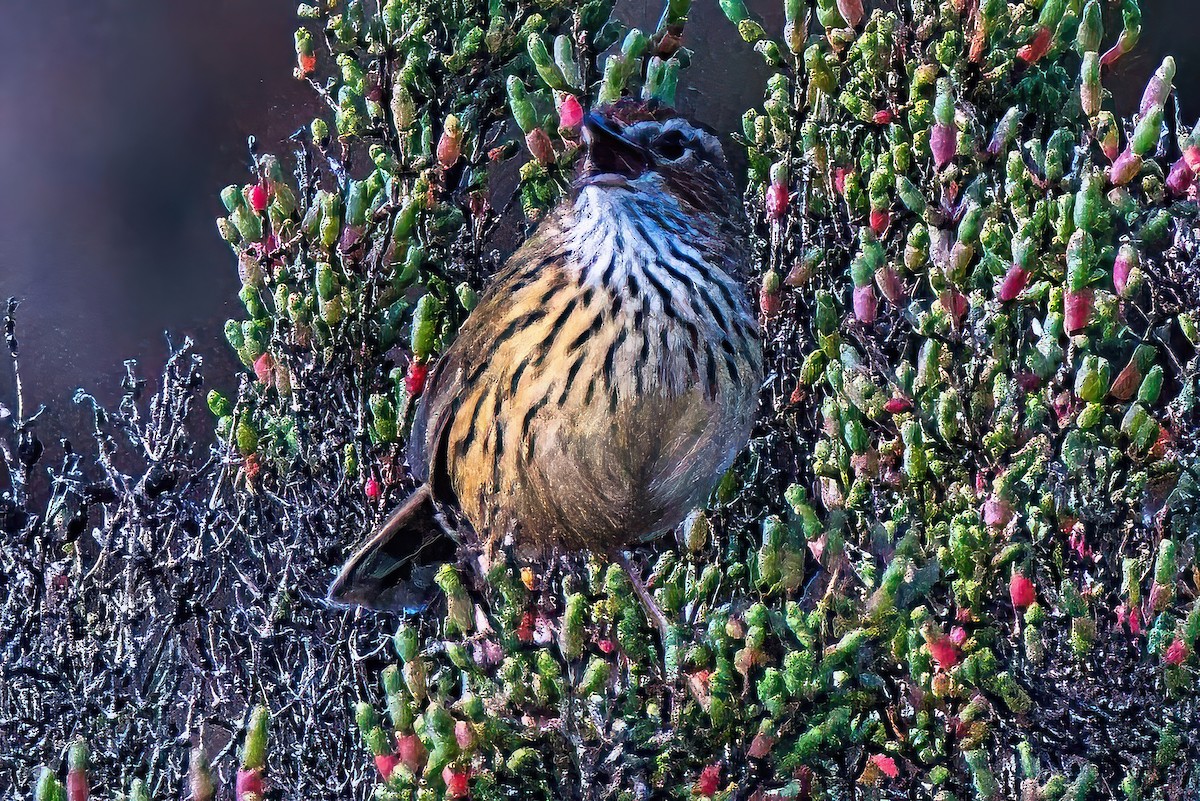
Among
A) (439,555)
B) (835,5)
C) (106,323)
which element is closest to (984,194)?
(835,5)

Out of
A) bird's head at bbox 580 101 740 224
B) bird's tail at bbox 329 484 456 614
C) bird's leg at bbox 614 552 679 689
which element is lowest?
bird's leg at bbox 614 552 679 689

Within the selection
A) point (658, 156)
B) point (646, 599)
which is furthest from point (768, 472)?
point (658, 156)

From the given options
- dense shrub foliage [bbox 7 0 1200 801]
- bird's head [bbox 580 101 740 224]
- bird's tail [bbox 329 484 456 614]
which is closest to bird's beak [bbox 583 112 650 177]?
bird's head [bbox 580 101 740 224]

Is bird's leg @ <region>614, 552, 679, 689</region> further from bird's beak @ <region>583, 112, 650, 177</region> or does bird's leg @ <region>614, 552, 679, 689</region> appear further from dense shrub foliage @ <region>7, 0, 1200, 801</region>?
bird's beak @ <region>583, 112, 650, 177</region>

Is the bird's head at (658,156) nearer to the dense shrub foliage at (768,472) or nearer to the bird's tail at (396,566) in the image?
the dense shrub foliage at (768,472)

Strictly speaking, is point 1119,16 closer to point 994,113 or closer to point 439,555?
point 994,113

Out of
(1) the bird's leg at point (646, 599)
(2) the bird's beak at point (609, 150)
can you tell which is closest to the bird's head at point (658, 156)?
(2) the bird's beak at point (609, 150)

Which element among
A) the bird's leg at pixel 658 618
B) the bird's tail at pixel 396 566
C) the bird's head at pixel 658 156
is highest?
the bird's head at pixel 658 156
